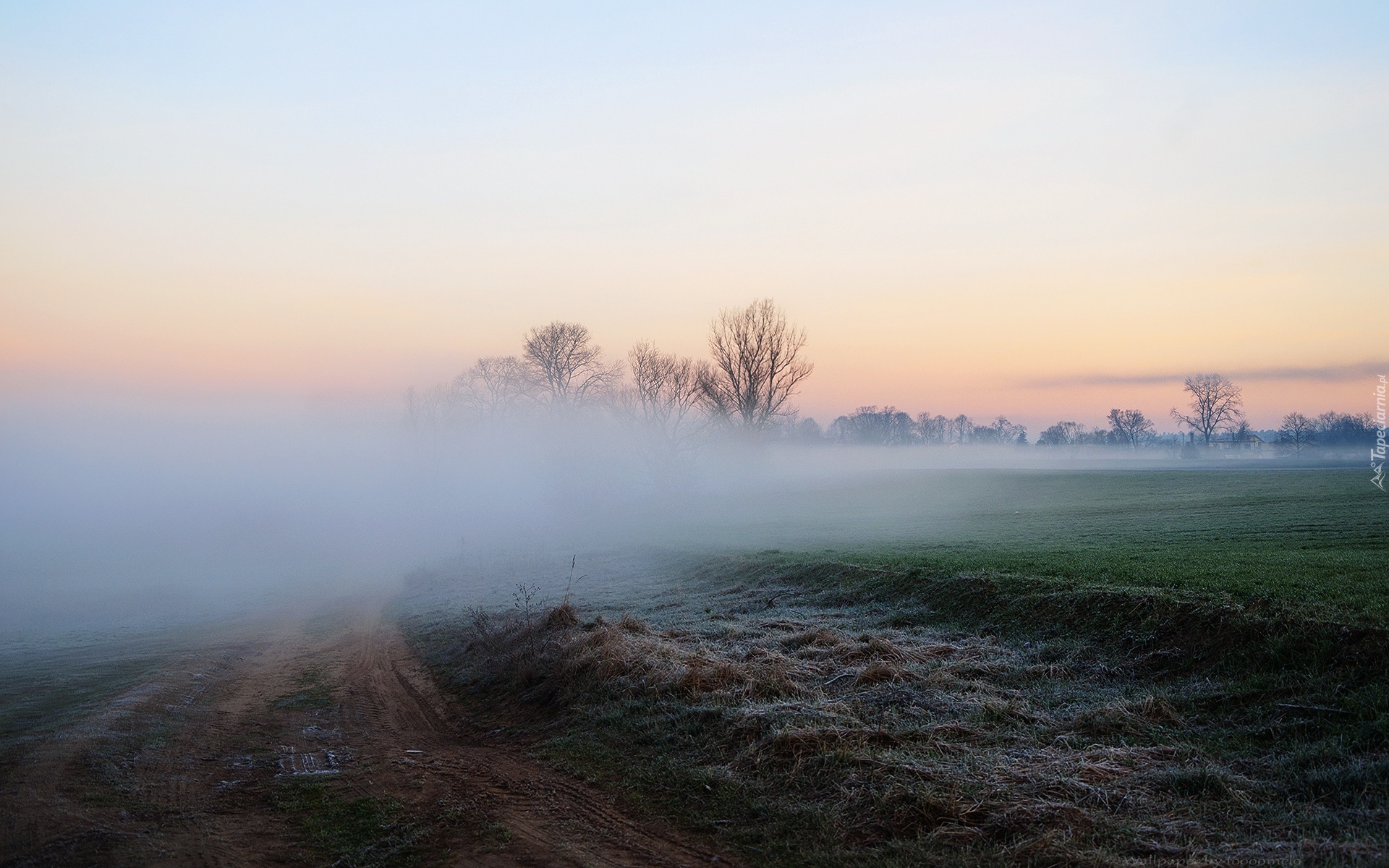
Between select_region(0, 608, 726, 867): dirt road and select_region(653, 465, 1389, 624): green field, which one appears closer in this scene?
select_region(0, 608, 726, 867): dirt road

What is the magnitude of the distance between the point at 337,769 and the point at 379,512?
76087mm

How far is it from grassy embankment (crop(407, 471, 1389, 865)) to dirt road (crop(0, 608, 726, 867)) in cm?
76

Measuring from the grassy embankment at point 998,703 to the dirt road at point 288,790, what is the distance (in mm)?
760

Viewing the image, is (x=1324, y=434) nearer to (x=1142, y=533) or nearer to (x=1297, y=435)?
(x=1297, y=435)

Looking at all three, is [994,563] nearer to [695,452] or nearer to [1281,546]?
[1281,546]

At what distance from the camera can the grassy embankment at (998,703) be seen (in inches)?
231

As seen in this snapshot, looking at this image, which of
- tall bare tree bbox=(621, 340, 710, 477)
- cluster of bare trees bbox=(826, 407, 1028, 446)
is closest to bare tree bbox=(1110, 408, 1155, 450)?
cluster of bare trees bbox=(826, 407, 1028, 446)

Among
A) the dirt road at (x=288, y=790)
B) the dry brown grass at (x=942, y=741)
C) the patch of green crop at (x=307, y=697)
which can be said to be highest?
the dry brown grass at (x=942, y=741)

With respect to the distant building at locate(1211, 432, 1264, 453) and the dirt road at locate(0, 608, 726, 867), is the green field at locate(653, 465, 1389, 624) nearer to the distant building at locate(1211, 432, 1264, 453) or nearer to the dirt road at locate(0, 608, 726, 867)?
the dirt road at locate(0, 608, 726, 867)

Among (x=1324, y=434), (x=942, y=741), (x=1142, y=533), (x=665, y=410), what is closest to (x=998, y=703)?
(x=942, y=741)

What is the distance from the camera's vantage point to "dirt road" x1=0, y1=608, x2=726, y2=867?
21.1 feet

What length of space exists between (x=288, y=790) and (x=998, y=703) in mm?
8254

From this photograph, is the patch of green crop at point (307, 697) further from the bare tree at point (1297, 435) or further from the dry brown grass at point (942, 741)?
the bare tree at point (1297, 435)

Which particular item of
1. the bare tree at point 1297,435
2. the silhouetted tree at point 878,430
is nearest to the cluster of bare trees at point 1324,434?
the bare tree at point 1297,435
